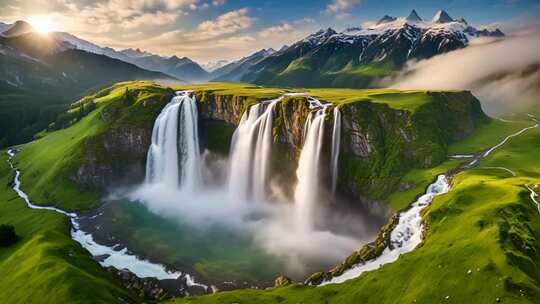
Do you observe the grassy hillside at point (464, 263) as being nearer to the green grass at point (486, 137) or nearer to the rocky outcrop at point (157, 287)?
the rocky outcrop at point (157, 287)

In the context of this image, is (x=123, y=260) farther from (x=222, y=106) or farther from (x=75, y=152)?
(x=222, y=106)

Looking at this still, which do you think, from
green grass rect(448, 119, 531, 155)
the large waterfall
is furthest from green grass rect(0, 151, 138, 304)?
green grass rect(448, 119, 531, 155)

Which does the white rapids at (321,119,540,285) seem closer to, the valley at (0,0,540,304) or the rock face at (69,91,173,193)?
the valley at (0,0,540,304)

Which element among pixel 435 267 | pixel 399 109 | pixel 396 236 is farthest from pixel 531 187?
pixel 399 109

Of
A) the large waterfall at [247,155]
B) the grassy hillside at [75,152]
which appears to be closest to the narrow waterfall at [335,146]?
the large waterfall at [247,155]

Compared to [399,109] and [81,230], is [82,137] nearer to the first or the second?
[81,230]
